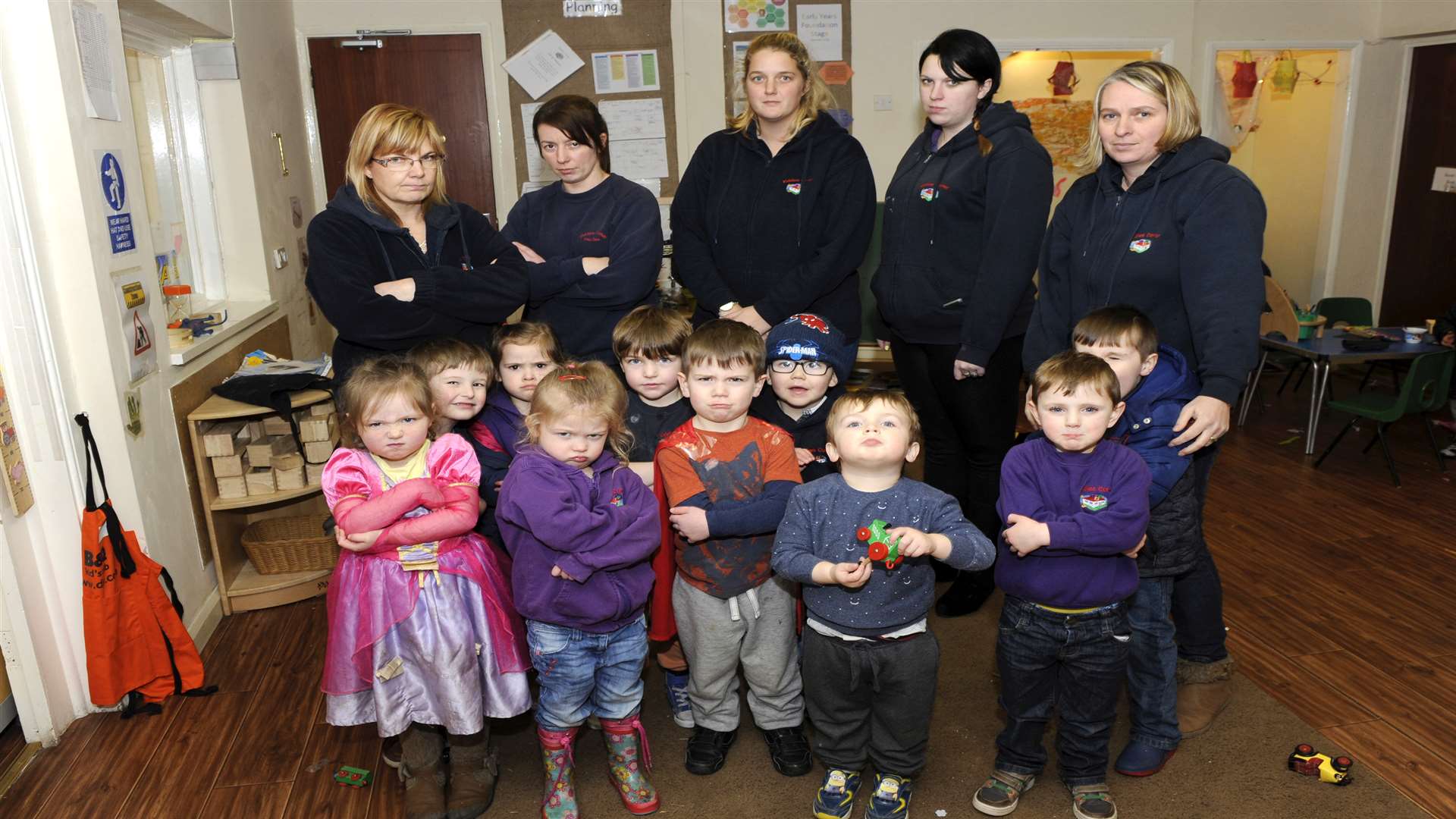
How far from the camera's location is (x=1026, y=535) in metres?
2.08

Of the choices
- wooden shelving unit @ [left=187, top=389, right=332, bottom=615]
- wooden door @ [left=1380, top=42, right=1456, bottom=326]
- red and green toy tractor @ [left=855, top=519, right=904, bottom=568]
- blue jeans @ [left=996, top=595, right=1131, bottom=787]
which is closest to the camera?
red and green toy tractor @ [left=855, top=519, right=904, bottom=568]

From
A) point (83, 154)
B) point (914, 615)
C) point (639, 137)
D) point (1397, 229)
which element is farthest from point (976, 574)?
point (1397, 229)

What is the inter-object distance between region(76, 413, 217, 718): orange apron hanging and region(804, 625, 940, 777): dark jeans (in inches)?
71.8

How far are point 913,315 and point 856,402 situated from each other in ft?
2.95

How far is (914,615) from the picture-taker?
84.6 inches

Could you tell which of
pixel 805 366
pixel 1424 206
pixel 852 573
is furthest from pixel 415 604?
pixel 1424 206

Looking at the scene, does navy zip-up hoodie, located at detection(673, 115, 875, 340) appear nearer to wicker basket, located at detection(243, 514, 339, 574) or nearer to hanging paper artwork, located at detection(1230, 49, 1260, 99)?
wicker basket, located at detection(243, 514, 339, 574)

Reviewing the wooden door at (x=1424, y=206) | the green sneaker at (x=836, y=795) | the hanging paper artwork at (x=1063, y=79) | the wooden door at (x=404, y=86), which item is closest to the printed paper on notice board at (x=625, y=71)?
the wooden door at (x=404, y=86)

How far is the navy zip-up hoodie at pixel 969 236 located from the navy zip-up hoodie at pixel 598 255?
71cm

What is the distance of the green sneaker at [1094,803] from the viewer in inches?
88.5

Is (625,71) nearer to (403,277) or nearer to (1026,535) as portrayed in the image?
(403,277)

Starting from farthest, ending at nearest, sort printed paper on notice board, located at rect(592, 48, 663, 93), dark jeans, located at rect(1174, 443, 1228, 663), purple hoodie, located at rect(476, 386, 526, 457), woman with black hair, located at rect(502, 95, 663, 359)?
printed paper on notice board, located at rect(592, 48, 663, 93) → woman with black hair, located at rect(502, 95, 663, 359) → purple hoodie, located at rect(476, 386, 526, 457) → dark jeans, located at rect(1174, 443, 1228, 663)

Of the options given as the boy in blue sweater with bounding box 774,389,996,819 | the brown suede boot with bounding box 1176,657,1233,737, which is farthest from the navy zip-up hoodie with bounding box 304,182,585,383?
the brown suede boot with bounding box 1176,657,1233,737

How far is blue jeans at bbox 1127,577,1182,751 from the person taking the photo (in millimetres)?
2387
